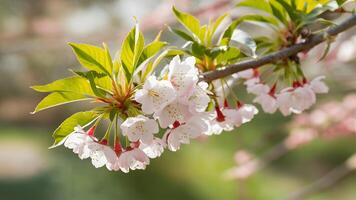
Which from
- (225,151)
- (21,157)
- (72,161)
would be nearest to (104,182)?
(72,161)

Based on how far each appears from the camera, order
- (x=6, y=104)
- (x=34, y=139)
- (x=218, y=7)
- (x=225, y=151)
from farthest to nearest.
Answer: (x=6, y=104) < (x=34, y=139) < (x=225, y=151) < (x=218, y=7)

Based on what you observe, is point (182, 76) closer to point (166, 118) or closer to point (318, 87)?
point (166, 118)

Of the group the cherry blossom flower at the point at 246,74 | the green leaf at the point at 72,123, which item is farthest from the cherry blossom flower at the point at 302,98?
the green leaf at the point at 72,123

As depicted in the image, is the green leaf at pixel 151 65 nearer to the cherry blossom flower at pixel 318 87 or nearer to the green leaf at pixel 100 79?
the green leaf at pixel 100 79

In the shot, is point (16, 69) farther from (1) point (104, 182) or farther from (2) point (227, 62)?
(2) point (227, 62)

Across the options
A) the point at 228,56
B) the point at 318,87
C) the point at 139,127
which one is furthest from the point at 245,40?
the point at 139,127
